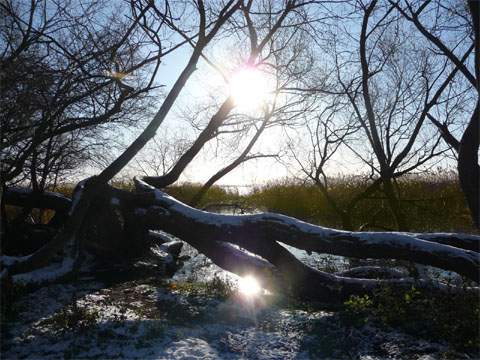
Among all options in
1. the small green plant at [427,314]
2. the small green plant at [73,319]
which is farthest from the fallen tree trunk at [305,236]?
the small green plant at [73,319]

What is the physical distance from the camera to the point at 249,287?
20.6 feet

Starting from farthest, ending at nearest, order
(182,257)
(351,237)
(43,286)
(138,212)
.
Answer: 1. (182,257)
2. (138,212)
3. (43,286)
4. (351,237)

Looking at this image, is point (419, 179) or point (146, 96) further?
point (419, 179)

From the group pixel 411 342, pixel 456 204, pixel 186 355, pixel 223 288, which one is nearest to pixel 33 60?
pixel 223 288

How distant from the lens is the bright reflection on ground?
19.2 feet

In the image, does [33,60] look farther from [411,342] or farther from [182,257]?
[411,342]

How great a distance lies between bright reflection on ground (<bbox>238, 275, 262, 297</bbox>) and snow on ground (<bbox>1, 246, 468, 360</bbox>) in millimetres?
354

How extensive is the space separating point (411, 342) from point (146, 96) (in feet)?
25.1

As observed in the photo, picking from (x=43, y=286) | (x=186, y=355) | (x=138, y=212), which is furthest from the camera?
(x=138, y=212)

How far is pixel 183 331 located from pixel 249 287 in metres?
2.13

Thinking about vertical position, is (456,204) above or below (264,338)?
above

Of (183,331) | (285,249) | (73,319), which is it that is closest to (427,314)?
(285,249)

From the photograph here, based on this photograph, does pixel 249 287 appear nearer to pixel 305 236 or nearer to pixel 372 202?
pixel 305 236

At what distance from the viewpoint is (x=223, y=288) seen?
581 centimetres
